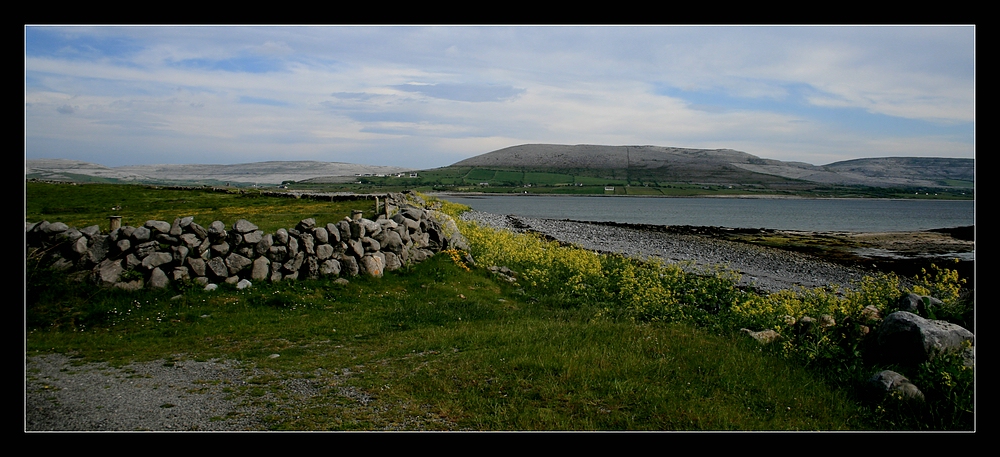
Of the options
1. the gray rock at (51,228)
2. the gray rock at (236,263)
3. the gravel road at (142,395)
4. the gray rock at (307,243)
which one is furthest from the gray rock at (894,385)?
the gray rock at (51,228)

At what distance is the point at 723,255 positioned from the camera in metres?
43.3

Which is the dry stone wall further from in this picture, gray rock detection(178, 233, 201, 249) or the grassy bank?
the grassy bank

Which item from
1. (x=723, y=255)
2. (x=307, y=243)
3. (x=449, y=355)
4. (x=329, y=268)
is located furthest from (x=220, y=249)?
(x=723, y=255)

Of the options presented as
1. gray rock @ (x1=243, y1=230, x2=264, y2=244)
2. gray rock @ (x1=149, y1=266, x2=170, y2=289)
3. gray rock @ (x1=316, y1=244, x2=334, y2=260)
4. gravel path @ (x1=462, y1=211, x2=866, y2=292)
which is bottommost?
gravel path @ (x1=462, y1=211, x2=866, y2=292)

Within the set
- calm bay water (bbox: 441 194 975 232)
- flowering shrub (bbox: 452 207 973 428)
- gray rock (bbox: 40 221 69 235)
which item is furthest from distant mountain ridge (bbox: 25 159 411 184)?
calm bay water (bbox: 441 194 975 232)

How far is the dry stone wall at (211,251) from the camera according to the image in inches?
527

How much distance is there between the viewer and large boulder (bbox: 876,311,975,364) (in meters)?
8.05

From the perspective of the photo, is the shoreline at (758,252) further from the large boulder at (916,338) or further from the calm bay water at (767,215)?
the large boulder at (916,338)

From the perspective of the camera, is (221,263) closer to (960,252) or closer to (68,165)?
(68,165)

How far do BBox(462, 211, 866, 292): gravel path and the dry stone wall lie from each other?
15437 millimetres

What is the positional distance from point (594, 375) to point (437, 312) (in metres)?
5.97

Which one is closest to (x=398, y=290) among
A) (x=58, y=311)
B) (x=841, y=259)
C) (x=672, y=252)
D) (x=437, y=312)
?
(x=437, y=312)

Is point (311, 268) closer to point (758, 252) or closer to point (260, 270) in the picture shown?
point (260, 270)
